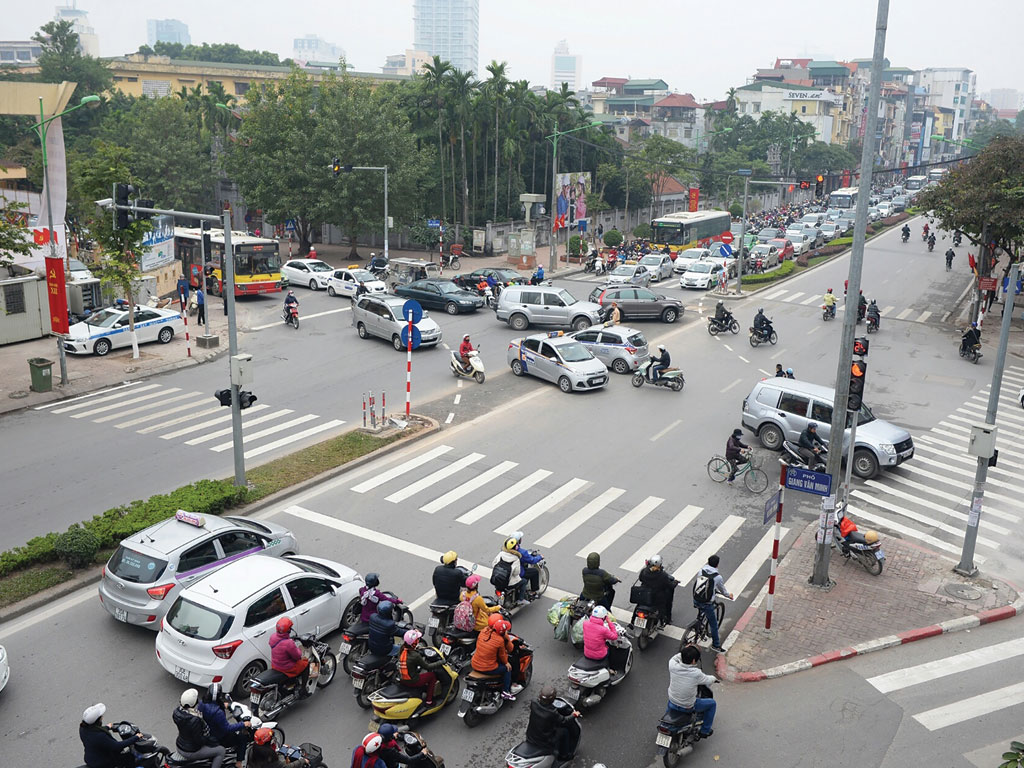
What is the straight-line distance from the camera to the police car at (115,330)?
97.9 ft

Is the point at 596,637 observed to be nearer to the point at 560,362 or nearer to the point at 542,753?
the point at 542,753

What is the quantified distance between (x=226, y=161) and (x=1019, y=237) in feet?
147

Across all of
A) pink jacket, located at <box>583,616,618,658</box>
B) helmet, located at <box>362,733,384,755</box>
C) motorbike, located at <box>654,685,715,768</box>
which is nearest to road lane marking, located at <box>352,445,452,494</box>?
pink jacket, located at <box>583,616,618,658</box>

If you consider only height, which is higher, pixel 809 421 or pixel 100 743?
pixel 100 743

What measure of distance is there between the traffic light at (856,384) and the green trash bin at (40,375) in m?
21.9

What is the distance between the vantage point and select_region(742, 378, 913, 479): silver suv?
2044cm

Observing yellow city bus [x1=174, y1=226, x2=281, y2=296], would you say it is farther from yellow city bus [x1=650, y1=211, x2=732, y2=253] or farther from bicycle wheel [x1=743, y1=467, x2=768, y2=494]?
yellow city bus [x1=650, y1=211, x2=732, y2=253]

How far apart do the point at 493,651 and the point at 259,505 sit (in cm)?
847

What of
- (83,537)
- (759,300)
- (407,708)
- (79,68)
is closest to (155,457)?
(83,537)

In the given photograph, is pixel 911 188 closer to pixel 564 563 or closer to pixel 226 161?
pixel 226 161

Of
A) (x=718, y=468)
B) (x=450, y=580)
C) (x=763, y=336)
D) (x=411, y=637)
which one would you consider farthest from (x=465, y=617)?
(x=763, y=336)

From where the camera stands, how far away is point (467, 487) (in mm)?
19109

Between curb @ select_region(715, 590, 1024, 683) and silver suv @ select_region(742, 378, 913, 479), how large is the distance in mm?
5997

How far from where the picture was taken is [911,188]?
12950cm
